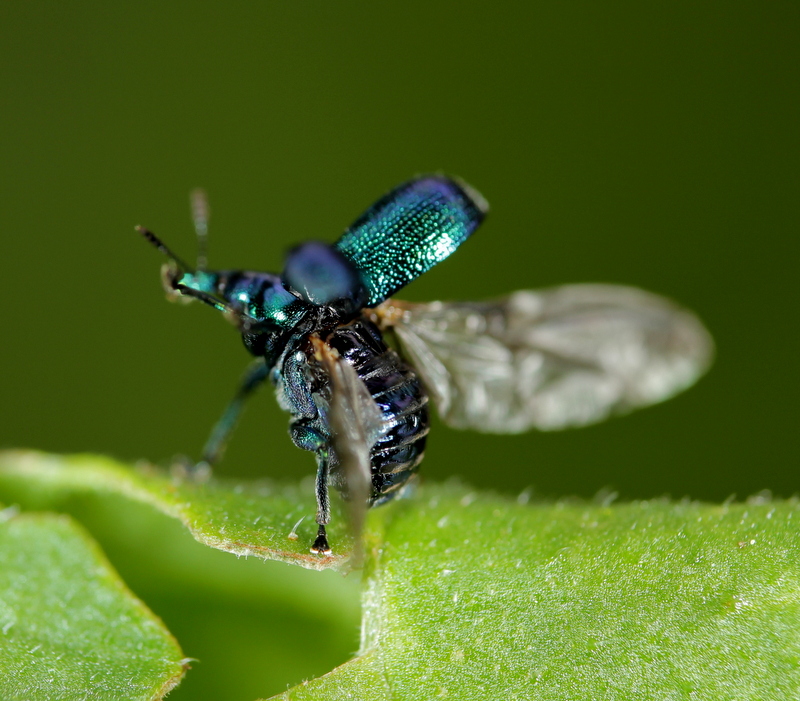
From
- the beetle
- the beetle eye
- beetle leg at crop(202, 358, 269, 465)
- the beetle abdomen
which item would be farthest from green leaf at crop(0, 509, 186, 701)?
beetle leg at crop(202, 358, 269, 465)

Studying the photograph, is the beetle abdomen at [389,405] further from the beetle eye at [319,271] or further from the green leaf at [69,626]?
the green leaf at [69,626]

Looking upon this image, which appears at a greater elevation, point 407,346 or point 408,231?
point 408,231

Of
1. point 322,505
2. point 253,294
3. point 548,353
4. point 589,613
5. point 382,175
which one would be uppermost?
point 382,175

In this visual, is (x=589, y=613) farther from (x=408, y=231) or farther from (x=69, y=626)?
(x=408, y=231)

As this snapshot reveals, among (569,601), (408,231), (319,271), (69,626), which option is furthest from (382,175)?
(569,601)

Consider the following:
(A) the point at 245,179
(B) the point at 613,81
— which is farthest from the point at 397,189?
(B) the point at 613,81

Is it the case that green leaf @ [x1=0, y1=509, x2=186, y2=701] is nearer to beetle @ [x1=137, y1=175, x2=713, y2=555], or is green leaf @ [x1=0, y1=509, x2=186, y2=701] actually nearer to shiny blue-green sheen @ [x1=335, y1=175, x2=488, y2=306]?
beetle @ [x1=137, y1=175, x2=713, y2=555]
